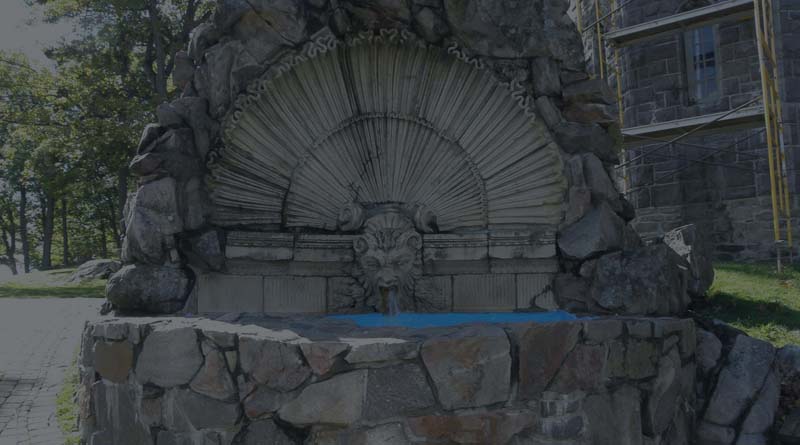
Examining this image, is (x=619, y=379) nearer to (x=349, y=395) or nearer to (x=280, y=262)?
(x=349, y=395)

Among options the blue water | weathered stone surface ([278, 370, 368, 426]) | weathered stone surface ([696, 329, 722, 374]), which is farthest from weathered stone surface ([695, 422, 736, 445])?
weathered stone surface ([278, 370, 368, 426])

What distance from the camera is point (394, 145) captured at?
514 cm

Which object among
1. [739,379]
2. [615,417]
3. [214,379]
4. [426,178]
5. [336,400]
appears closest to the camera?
[336,400]

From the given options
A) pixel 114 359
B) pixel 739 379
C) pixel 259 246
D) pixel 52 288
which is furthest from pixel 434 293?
pixel 52 288

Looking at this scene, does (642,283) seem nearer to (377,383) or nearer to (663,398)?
(663,398)

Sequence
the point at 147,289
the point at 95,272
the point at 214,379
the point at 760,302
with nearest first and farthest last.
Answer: the point at 214,379 < the point at 147,289 < the point at 760,302 < the point at 95,272

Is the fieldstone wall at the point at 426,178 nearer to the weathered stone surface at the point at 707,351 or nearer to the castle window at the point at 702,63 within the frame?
the weathered stone surface at the point at 707,351

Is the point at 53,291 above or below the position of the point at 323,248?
below

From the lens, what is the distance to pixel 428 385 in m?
2.89

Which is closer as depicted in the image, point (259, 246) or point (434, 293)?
point (259, 246)

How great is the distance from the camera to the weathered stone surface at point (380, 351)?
2840 mm

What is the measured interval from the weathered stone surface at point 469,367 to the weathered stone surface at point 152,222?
7.27ft

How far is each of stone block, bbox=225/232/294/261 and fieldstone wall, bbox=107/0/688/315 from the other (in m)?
0.01

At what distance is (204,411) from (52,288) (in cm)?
1335
